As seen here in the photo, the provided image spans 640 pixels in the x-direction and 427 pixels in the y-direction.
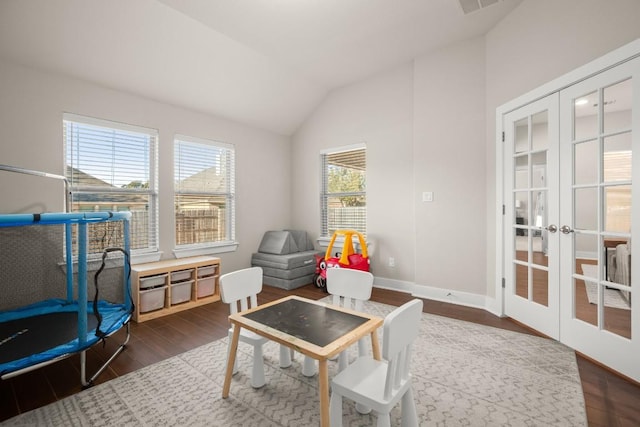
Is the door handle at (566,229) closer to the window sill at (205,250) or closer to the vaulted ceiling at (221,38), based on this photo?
the vaulted ceiling at (221,38)

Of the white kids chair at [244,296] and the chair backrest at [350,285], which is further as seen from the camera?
the chair backrest at [350,285]

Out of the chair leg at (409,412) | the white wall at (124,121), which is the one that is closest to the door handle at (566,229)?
the chair leg at (409,412)

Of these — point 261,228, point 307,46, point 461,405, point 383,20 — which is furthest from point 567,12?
point 261,228

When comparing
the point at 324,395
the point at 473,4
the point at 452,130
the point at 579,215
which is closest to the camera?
the point at 324,395

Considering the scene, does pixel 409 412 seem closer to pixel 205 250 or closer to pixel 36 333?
pixel 36 333

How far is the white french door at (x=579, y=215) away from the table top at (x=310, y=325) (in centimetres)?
185

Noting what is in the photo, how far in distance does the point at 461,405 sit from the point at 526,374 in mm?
695

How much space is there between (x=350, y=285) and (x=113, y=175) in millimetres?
3173

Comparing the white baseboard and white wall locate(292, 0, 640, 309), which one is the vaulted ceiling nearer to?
white wall locate(292, 0, 640, 309)

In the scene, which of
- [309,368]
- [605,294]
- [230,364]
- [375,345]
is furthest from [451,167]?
[230,364]

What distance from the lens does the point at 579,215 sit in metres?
2.41

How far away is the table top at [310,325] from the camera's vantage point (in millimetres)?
1423

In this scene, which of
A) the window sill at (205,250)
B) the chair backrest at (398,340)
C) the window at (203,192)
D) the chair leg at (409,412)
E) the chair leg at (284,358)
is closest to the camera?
the chair backrest at (398,340)

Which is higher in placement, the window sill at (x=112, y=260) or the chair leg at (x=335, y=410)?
the window sill at (x=112, y=260)
